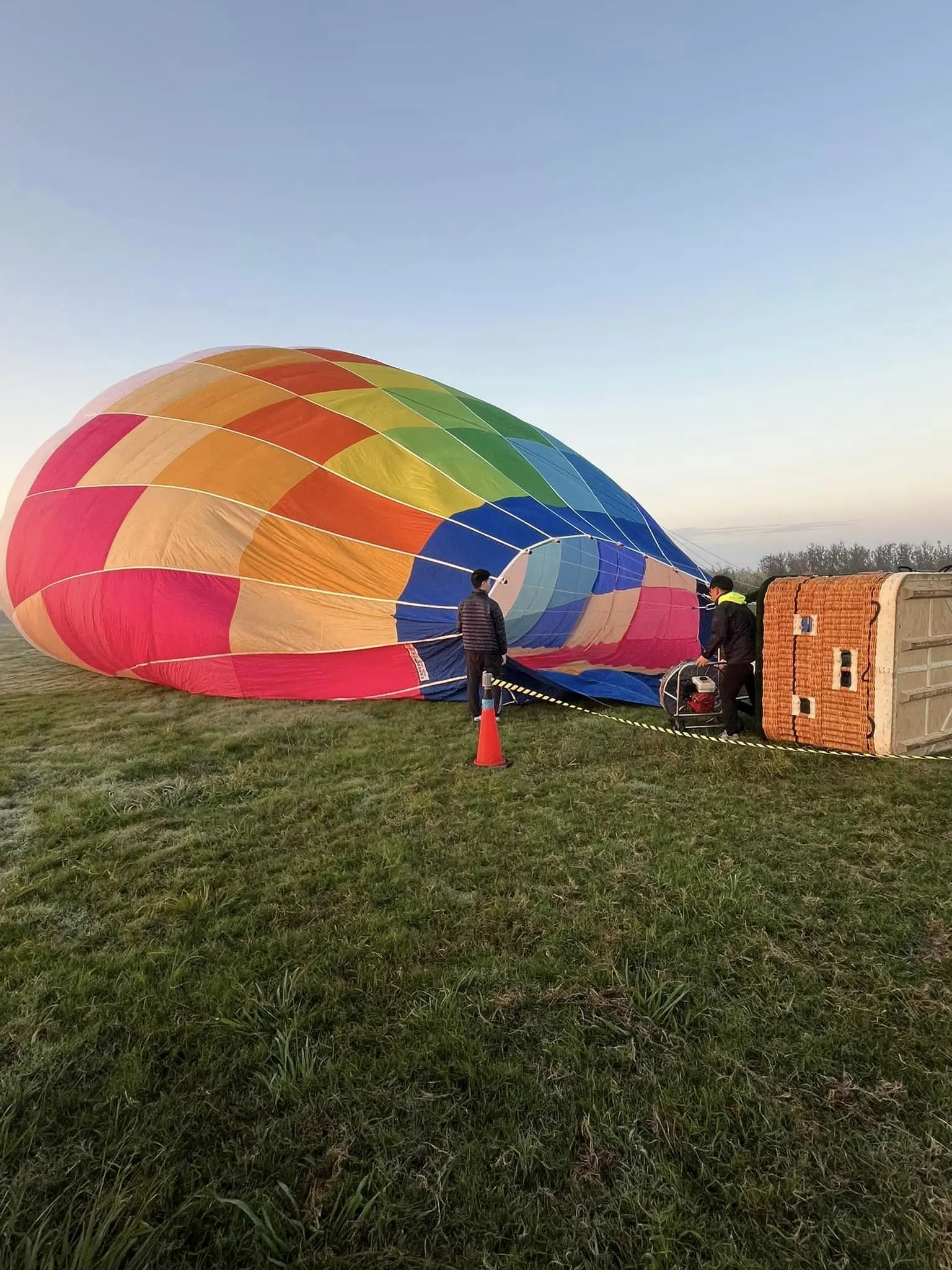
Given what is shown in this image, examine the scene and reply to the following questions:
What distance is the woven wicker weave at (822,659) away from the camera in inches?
167

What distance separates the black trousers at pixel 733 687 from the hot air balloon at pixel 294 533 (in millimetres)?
979

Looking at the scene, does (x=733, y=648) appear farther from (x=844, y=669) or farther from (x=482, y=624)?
(x=482, y=624)

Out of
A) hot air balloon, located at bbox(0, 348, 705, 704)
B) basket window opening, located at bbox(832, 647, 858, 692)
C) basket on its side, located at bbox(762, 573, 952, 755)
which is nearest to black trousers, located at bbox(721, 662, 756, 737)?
basket on its side, located at bbox(762, 573, 952, 755)

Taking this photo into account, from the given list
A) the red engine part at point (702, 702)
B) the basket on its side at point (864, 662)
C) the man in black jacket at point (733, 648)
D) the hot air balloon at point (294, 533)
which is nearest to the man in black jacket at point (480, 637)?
the hot air balloon at point (294, 533)

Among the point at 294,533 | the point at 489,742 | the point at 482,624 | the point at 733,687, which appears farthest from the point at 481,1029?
the point at 294,533

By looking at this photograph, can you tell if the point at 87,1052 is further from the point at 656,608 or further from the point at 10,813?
the point at 656,608

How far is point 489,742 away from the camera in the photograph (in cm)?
455

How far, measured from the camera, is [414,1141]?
1.61 metres

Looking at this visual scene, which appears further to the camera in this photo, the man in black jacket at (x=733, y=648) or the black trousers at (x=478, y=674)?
the black trousers at (x=478, y=674)

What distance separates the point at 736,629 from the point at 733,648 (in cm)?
15

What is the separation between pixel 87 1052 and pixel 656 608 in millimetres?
8493

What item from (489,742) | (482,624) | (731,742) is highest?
(482,624)

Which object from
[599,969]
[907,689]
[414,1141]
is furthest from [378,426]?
[414,1141]

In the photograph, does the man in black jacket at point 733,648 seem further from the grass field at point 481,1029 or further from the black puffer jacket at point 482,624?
the black puffer jacket at point 482,624
